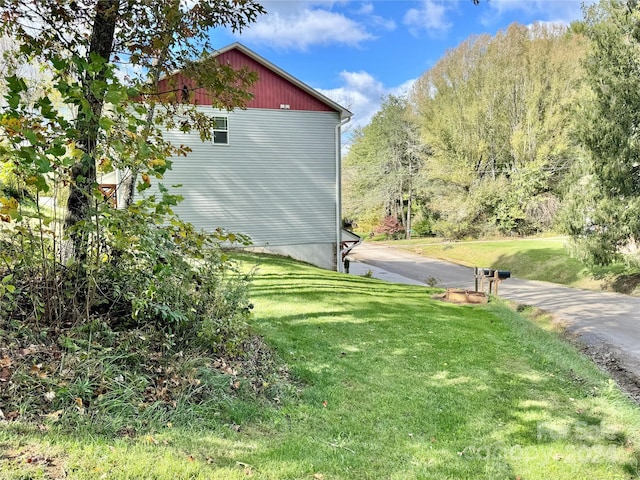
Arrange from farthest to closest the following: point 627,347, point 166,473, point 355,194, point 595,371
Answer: point 355,194 → point 627,347 → point 595,371 → point 166,473

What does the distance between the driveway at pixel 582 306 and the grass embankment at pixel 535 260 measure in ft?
5.33

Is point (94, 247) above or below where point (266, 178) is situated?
below

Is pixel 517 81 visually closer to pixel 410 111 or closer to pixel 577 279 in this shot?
pixel 410 111

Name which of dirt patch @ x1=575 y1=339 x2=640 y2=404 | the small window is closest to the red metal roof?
the small window

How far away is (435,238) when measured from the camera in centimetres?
3259

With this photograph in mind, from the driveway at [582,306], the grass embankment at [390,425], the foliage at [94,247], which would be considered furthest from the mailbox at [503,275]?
the foliage at [94,247]

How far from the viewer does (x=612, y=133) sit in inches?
543

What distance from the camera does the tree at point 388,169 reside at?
1325 inches

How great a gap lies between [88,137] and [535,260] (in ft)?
71.6

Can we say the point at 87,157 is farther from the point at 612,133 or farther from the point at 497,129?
the point at 497,129

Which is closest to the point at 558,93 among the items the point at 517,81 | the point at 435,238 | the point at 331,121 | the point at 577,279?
the point at 517,81

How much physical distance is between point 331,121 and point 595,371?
447 inches

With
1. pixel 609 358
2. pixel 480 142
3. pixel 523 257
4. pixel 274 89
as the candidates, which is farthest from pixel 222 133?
pixel 480 142

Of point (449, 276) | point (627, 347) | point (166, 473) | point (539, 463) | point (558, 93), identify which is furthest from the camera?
point (558, 93)
